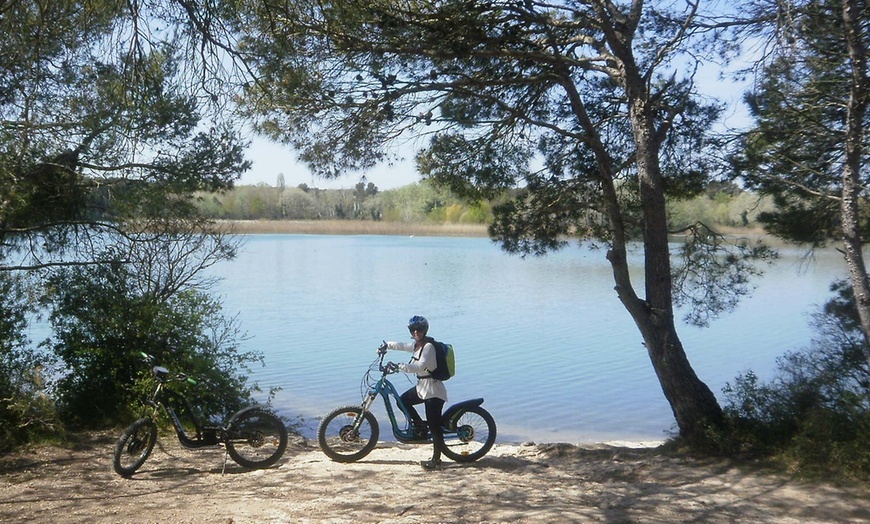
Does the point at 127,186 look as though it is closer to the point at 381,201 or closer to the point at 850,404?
the point at 850,404

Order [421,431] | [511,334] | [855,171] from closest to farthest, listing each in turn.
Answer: [855,171]
[421,431]
[511,334]

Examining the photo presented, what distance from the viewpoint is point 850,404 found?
745cm

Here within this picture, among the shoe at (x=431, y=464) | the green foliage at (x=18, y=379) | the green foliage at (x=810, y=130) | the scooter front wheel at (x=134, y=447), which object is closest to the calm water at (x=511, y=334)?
the green foliage at (x=810, y=130)

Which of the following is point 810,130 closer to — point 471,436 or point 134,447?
point 471,436

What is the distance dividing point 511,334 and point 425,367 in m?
13.5

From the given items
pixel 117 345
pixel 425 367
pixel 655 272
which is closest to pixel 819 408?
pixel 655 272

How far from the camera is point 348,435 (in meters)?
8.14

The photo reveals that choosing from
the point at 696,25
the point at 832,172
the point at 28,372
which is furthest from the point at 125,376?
the point at 832,172

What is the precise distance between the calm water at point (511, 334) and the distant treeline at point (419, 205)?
5.04 feet

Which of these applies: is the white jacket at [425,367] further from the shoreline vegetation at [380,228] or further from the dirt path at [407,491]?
the shoreline vegetation at [380,228]

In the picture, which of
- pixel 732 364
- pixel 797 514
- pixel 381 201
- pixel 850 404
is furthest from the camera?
pixel 381 201

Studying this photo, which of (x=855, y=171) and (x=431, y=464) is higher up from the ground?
(x=855, y=171)

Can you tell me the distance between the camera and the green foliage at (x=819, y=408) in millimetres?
7105

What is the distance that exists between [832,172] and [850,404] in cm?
307
